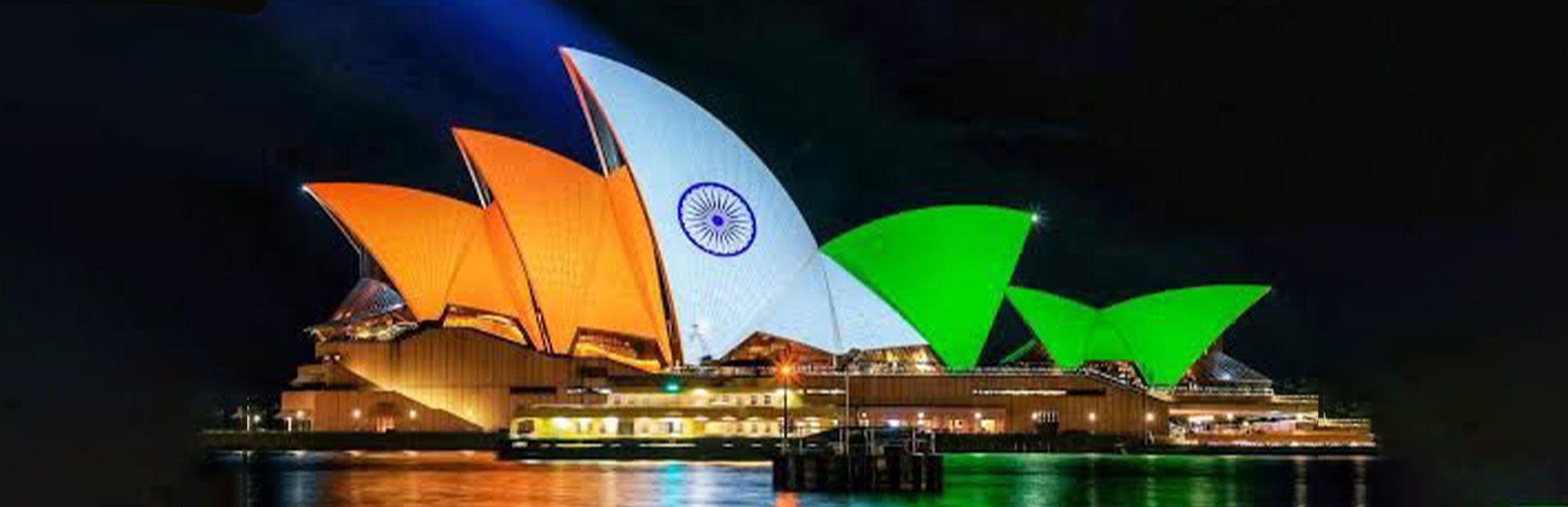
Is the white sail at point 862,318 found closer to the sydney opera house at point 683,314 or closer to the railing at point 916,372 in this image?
the sydney opera house at point 683,314

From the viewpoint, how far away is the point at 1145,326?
86.4m

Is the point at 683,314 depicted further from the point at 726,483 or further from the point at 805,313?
the point at 726,483

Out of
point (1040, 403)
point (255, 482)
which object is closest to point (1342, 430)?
point (1040, 403)

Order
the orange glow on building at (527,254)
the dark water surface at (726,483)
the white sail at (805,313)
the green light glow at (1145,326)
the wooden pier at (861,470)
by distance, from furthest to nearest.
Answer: the green light glow at (1145,326) < the white sail at (805,313) < the orange glow on building at (527,254) < the wooden pier at (861,470) < the dark water surface at (726,483)

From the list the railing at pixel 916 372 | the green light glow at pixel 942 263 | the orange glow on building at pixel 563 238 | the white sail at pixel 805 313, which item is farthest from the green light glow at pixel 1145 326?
the orange glow on building at pixel 563 238

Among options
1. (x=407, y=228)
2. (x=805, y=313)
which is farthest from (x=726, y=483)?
(x=407, y=228)

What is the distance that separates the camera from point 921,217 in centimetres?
7794

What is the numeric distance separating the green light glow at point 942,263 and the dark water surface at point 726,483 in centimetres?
746

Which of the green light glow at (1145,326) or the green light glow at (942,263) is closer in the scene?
the green light glow at (942,263)

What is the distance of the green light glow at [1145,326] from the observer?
8569 cm

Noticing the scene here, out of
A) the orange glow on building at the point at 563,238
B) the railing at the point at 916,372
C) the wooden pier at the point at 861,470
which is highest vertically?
the orange glow on building at the point at 563,238

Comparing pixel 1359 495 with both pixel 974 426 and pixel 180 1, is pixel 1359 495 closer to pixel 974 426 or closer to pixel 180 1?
pixel 974 426

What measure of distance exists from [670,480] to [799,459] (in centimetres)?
522

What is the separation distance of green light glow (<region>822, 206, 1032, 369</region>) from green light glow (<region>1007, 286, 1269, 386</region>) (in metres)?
7.72
